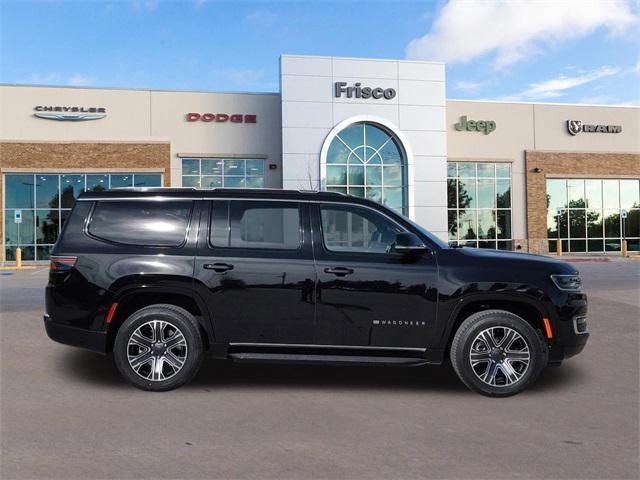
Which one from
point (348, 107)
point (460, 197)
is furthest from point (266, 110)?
point (460, 197)

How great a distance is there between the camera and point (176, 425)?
173 inches

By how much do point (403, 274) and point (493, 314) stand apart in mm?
922

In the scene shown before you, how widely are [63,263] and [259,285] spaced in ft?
6.23

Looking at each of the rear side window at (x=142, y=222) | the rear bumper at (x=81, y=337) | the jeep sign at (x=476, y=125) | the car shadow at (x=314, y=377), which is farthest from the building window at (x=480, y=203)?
the rear bumper at (x=81, y=337)

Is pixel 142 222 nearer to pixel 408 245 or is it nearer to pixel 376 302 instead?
pixel 376 302

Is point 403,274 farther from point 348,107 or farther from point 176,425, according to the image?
point 348,107

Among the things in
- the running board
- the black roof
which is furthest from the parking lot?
the black roof

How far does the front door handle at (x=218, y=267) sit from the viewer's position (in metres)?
5.38

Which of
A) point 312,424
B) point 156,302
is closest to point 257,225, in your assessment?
point 156,302

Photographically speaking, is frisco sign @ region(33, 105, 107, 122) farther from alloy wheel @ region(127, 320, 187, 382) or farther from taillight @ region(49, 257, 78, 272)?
alloy wheel @ region(127, 320, 187, 382)

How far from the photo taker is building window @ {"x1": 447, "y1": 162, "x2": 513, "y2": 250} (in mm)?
31875

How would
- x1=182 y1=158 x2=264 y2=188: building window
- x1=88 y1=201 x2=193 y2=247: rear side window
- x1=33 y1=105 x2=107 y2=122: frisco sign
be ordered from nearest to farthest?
x1=88 y1=201 x2=193 y2=247: rear side window
x1=33 y1=105 x2=107 y2=122: frisco sign
x1=182 y1=158 x2=264 y2=188: building window

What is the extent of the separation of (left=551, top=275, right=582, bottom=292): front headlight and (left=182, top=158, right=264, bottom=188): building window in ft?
79.7

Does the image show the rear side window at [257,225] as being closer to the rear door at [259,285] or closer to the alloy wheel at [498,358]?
the rear door at [259,285]
